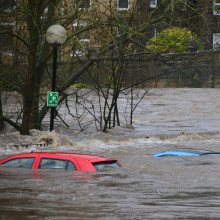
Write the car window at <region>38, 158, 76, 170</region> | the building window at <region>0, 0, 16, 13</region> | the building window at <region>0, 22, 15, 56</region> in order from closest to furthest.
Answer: the car window at <region>38, 158, 76, 170</region> → the building window at <region>0, 0, 16, 13</region> → the building window at <region>0, 22, 15, 56</region>

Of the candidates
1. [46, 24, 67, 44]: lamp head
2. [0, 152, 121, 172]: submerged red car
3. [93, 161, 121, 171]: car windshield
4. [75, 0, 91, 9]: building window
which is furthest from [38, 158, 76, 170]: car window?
[75, 0, 91, 9]: building window

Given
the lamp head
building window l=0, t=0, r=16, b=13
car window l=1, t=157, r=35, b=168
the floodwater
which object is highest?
building window l=0, t=0, r=16, b=13

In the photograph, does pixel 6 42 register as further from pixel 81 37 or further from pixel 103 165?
pixel 103 165

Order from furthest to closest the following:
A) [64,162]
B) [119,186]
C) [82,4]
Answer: [82,4] < [64,162] < [119,186]

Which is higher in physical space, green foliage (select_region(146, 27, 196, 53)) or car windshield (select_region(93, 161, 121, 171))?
green foliage (select_region(146, 27, 196, 53))

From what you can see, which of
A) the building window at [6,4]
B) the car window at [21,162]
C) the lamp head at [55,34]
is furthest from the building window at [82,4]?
the car window at [21,162]

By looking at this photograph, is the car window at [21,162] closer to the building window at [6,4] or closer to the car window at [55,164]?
the car window at [55,164]

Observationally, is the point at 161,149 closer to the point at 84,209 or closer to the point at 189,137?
the point at 189,137

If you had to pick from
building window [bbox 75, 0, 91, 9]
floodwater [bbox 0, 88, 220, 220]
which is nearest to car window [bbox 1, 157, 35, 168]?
floodwater [bbox 0, 88, 220, 220]

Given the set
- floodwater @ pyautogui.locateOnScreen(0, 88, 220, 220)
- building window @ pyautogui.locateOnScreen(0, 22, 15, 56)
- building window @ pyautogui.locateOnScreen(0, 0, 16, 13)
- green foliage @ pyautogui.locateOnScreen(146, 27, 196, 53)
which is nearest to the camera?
floodwater @ pyautogui.locateOnScreen(0, 88, 220, 220)

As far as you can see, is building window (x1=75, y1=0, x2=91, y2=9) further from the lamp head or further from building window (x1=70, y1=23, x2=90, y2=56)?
the lamp head

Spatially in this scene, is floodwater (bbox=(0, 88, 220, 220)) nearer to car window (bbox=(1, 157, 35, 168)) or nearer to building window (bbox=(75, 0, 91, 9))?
→ car window (bbox=(1, 157, 35, 168))

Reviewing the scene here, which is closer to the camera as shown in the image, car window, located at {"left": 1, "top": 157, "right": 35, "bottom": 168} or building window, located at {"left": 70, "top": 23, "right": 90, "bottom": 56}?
car window, located at {"left": 1, "top": 157, "right": 35, "bottom": 168}

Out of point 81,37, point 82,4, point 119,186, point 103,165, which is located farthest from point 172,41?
Answer: point 119,186
